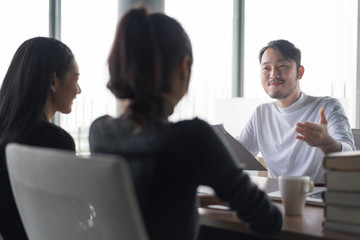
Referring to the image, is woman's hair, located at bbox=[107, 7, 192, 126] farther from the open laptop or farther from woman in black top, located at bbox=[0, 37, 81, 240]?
the open laptop

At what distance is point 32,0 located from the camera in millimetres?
3354

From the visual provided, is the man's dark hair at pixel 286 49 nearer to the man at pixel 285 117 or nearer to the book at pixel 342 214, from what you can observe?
the man at pixel 285 117

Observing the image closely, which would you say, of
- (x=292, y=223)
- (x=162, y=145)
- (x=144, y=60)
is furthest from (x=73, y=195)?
(x=292, y=223)

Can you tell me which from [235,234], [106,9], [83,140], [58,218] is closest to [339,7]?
[106,9]

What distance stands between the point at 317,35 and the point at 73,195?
3.75m

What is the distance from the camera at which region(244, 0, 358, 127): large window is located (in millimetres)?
3803

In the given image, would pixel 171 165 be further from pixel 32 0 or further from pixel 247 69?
pixel 247 69

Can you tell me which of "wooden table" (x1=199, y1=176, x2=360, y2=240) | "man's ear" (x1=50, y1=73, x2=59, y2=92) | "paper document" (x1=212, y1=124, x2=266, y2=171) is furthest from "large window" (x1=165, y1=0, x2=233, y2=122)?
"wooden table" (x1=199, y1=176, x2=360, y2=240)

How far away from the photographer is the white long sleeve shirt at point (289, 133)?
2389 millimetres

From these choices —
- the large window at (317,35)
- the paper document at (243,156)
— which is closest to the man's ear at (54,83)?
the paper document at (243,156)

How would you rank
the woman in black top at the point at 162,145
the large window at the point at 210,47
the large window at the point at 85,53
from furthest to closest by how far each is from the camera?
the large window at the point at 210,47
the large window at the point at 85,53
the woman in black top at the point at 162,145

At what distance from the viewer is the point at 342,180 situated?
1.03m

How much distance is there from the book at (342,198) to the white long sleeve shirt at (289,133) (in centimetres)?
128

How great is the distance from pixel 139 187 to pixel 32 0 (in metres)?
2.92
